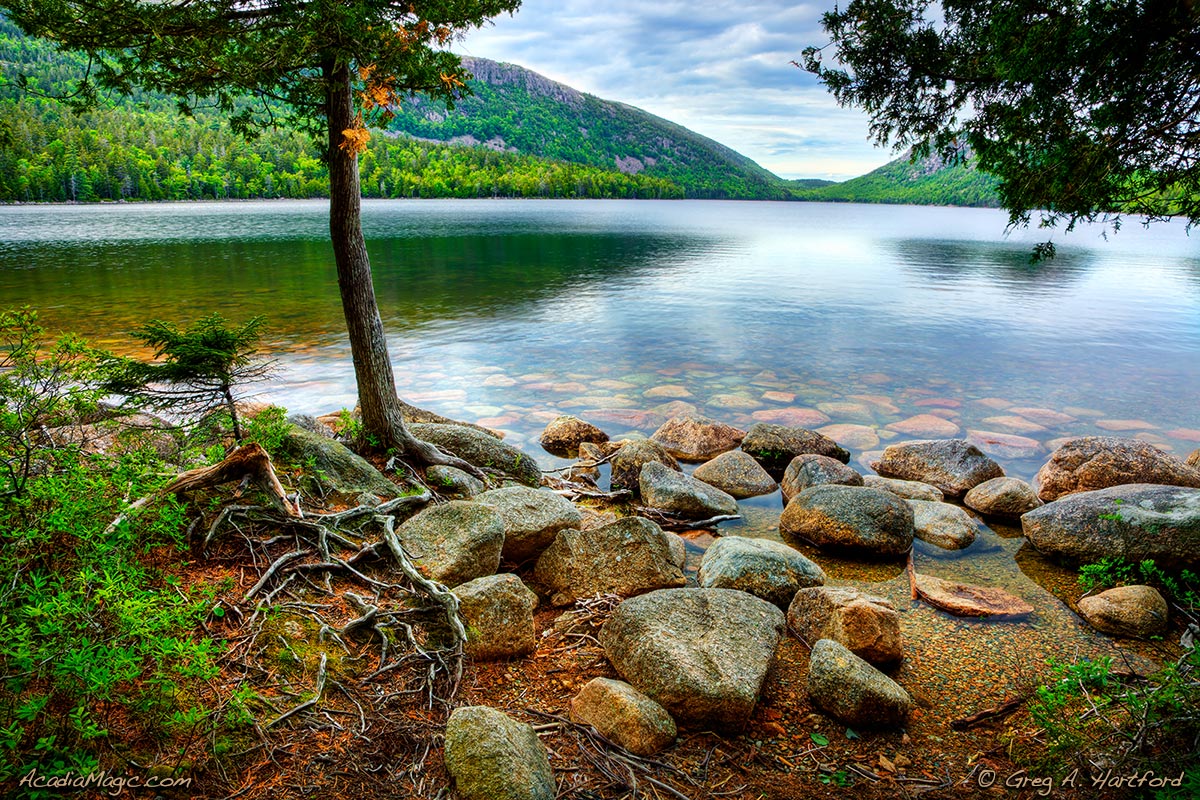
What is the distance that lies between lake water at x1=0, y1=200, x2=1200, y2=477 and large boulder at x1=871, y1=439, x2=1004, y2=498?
1716 millimetres

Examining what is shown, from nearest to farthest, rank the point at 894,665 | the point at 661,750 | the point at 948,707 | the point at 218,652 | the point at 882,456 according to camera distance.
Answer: the point at 218,652, the point at 661,750, the point at 948,707, the point at 894,665, the point at 882,456

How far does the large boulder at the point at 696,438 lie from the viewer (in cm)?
1257

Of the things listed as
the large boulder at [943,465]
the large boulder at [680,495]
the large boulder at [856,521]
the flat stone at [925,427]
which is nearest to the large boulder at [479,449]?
the large boulder at [680,495]

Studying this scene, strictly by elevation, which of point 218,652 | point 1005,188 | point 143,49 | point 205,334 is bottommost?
point 218,652

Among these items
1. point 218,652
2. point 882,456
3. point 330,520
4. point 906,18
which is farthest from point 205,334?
point 882,456

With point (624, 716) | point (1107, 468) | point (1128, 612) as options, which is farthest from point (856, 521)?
point (624, 716)

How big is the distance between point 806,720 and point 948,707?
1.38 m

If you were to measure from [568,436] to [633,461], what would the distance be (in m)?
2.42

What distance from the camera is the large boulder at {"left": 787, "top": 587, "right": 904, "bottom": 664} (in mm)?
5594

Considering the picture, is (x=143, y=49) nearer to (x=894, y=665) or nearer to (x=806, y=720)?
(x=806, y=720)

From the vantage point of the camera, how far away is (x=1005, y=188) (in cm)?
714

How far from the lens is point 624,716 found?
13.8 ft

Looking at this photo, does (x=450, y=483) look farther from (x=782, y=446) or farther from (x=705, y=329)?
(x=705, y=329)

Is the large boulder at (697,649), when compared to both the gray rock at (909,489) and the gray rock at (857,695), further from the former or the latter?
the gray rock at (909,489)
